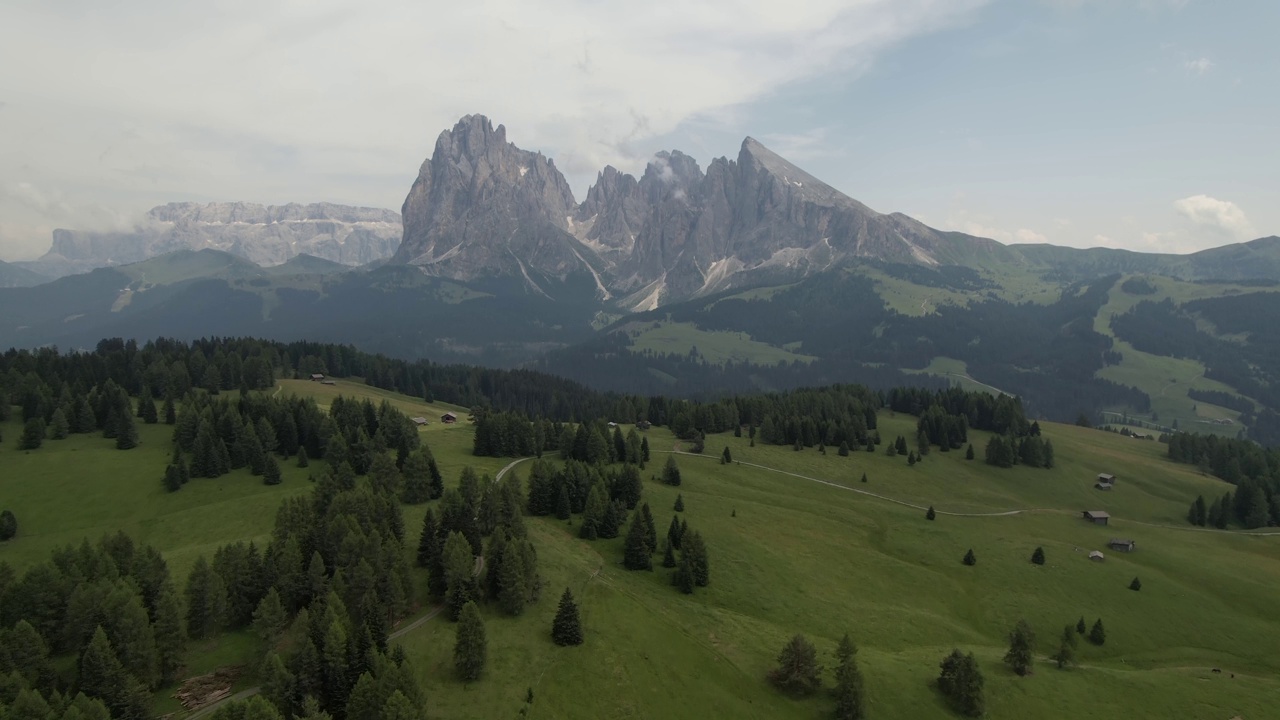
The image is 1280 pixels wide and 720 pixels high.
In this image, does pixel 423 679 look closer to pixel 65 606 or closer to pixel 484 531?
pixel 484 531

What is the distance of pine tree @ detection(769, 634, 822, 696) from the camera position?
6247cm

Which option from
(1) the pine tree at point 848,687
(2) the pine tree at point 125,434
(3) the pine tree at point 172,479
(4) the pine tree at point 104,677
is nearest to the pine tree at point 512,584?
(4) the pine tree at point 104,677

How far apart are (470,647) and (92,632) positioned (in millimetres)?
33957

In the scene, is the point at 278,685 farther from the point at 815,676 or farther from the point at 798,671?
the point at 815,676

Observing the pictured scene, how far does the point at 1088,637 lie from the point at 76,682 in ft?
369

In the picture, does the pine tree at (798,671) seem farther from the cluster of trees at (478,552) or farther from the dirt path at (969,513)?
the dirt path at (969,513)

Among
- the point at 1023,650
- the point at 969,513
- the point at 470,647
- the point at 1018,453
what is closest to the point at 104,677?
the point at 470,647

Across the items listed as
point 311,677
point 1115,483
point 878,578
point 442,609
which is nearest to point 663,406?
point 878,578

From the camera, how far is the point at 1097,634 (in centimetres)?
8369

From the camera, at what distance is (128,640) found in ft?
179

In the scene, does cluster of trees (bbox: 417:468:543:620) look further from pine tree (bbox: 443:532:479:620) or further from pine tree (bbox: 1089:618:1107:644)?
pine tree (bbox: 1089:618:1107:644)

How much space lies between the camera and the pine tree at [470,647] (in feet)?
188

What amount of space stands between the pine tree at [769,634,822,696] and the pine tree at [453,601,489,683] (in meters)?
29.3

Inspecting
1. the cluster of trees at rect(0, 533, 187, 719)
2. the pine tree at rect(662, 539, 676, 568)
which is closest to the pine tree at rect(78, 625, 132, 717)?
the cluster of trees at rect(0, 533, 187, 719)
